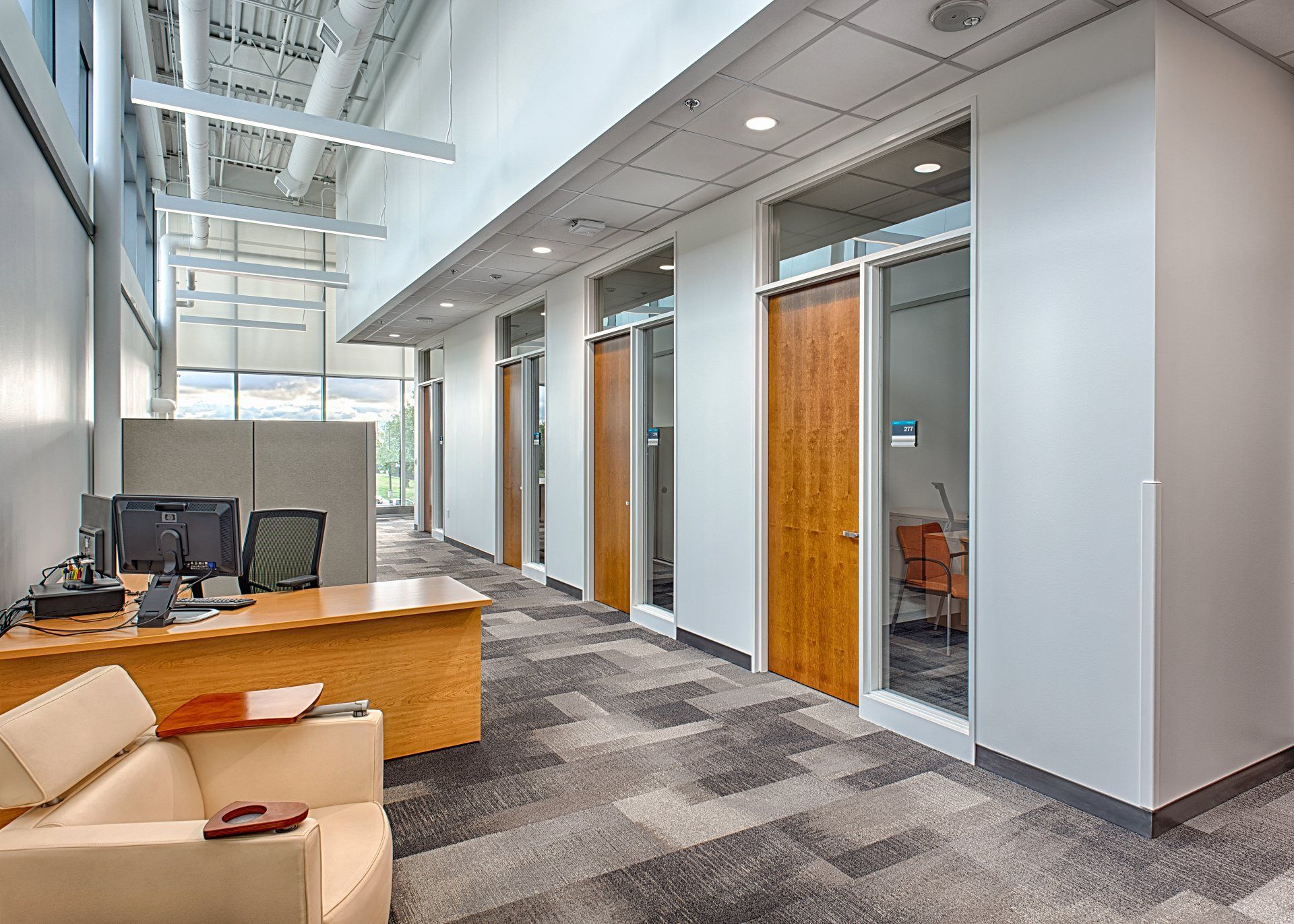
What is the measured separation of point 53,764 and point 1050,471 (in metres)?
3.09

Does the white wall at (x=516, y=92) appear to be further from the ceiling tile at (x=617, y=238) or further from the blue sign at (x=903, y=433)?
the blue sign at (x=903, y=433)

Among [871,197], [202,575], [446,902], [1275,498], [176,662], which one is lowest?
[446,902]

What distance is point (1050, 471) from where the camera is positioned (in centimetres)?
293

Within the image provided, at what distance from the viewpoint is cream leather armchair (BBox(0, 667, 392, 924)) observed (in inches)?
58.9

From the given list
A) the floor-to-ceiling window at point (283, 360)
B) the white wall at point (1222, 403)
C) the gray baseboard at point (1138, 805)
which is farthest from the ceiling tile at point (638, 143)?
the floor-to-ceiling window at point (283, 360)

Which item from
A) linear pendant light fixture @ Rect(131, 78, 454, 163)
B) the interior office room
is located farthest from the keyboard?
linear pendant light fixture @ Rect(131, 78, 454, 163)

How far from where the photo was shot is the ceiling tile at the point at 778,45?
274cm

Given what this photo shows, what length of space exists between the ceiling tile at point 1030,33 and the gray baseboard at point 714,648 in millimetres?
3169

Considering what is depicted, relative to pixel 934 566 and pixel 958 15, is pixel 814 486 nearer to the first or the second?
pixel 934 566

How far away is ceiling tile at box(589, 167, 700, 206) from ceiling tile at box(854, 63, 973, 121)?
1193mm

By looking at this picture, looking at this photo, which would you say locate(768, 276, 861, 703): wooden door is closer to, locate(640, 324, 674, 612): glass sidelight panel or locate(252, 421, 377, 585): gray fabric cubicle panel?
locate(640, 324, 674, 612): glass sidelight panel

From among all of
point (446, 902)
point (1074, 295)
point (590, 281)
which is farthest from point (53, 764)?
point (590, 281)

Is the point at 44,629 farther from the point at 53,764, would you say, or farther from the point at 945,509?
the point at 945,509

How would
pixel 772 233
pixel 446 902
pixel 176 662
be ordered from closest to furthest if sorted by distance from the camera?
pixel 446 902 < pixel 176 662 < pixel 772 233
